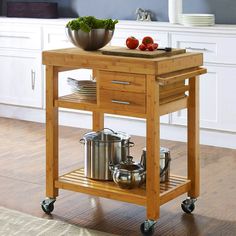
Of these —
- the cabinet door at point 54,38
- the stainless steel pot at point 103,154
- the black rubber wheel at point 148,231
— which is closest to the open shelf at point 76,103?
the stainless steel pot at point 103,154

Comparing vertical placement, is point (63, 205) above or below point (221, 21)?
below

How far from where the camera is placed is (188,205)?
3816 mm

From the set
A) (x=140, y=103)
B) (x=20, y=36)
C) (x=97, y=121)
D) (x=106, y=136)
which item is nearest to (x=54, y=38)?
(x=20, y=36)

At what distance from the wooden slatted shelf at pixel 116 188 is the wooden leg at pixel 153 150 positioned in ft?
0.20

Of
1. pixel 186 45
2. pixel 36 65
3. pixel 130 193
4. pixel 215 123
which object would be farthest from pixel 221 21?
pixel 130 193

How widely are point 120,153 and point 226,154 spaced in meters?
1.55

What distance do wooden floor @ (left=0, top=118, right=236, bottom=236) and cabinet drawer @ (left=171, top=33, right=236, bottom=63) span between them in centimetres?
70

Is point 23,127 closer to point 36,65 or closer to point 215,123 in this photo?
point 36,65

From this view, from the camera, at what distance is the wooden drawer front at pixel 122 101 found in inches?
135

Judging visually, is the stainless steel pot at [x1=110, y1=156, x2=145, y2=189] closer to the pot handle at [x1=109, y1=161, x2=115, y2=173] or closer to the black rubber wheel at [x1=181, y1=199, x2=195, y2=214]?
the pot handle at [x1=109, y1=161, x2=115, y2=173]

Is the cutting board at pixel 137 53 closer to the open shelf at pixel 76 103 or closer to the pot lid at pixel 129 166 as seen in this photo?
the open shelf at pixel 76 103

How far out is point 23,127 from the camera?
604cm

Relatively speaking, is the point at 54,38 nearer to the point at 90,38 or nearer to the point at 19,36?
the point at 19,36

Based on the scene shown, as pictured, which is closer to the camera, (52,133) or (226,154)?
(52,133)
